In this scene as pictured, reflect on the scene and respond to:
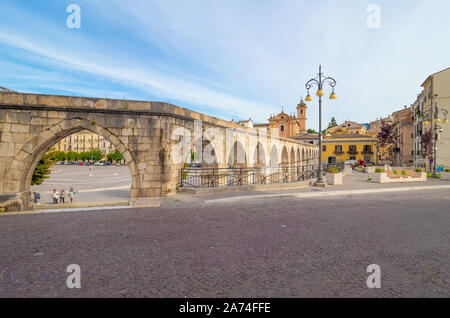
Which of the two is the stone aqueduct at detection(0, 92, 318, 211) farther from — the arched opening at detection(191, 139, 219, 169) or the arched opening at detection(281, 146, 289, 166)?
the arched opening at detection(281, 146, 289, 166)

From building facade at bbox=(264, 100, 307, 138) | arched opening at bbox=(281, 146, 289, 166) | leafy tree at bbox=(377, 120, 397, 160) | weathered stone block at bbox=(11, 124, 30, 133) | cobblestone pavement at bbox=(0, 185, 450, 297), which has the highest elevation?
building facade at bbox=(264, 100, 307, 138)

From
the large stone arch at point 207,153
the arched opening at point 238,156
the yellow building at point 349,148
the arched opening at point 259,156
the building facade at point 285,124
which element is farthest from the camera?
the building facade at point 285,124

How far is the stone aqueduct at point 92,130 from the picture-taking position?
8.14 meters

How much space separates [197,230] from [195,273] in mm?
2082

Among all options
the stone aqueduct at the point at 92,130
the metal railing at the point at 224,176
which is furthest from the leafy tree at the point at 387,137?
the stone aqueduct at the point at 92,130

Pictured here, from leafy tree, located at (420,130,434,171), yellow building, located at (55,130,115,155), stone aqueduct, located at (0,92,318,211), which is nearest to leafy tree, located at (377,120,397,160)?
leafy tree, located at (420,130,434,171)

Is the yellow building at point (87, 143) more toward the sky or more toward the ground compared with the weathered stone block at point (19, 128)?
more toward the sky

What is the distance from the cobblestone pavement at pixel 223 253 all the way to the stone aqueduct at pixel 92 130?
83.5 inches

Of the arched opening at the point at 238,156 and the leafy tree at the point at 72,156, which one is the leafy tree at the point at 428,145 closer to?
the arched opening at the point at 238,156

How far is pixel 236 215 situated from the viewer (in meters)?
7.27

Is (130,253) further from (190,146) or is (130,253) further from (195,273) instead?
(190,146)

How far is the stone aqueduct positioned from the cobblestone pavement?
2.12m

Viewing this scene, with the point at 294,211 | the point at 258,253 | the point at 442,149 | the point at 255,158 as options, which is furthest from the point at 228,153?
the point at 442,149

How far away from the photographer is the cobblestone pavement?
327 centimetres
